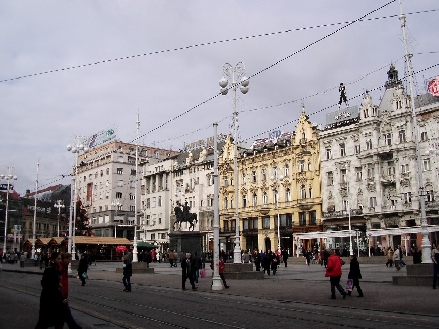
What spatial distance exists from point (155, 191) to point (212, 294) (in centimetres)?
7468

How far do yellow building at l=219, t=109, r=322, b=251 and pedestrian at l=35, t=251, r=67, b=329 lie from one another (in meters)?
56.7

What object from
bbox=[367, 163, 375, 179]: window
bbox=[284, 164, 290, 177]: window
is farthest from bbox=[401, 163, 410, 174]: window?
bbox=[284, 164, 290, 177]: window

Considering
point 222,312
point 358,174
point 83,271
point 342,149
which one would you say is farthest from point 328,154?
point 222,312

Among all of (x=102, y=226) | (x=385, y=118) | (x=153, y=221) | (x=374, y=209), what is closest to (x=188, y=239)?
(x=374, y=209)

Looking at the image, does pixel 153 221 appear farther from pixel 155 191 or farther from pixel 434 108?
pixel 434 108

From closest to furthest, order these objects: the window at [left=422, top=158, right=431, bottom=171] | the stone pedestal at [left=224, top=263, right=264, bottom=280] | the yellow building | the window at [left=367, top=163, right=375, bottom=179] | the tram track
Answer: the tram track → the stone pedestal at [left=224, top=263, right=264, bottom=280] → the window at [left=422, top=158, right=431, bottom=171] → the window at [left=367, top=163, right=375, bottom=179] → the yellow building

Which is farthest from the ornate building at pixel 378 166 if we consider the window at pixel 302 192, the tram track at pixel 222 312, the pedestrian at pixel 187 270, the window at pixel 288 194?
the tram track at pixel 222 312

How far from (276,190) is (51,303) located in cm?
6287

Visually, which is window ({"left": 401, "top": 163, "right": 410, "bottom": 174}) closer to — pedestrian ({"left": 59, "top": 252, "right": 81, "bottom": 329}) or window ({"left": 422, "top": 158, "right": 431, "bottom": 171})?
window ({"left": 422, "top": 158, "right": 431, "bottom": 171})

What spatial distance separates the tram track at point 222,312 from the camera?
1105 centimetres

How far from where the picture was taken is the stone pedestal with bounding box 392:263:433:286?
19391mm

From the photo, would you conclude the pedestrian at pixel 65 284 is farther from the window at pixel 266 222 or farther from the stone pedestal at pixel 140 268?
the window at pixel 266 222

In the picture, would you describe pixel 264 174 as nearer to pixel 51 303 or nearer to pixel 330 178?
pixel 330 178

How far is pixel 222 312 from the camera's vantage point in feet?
43.6
